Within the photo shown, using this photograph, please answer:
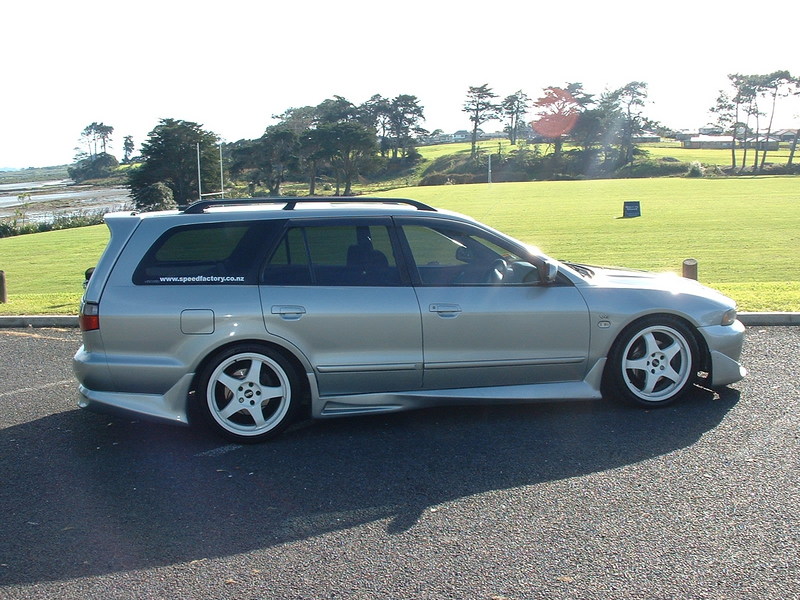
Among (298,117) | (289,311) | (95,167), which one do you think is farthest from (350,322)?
(95,167)

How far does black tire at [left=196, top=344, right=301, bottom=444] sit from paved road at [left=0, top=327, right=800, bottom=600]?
0.16 meters

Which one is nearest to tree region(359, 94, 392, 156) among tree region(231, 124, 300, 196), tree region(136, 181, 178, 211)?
tree region(231, 124, 300, 196)

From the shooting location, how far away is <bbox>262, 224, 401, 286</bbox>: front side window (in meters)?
5.62

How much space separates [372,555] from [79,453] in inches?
100

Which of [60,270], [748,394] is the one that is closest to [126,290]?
[748,394]

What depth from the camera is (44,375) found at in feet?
24.8

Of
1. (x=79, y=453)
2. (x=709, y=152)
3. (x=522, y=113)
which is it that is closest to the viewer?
(x=79, y=453)

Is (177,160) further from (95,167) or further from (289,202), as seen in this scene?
(95,167)

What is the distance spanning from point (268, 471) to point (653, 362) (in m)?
2.94

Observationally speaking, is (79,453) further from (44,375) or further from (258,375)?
(44,375)

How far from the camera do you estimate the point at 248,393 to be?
5477 mm

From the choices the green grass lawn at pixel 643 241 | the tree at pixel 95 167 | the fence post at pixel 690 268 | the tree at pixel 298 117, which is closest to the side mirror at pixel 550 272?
the green grass lawn at pixel 643 241

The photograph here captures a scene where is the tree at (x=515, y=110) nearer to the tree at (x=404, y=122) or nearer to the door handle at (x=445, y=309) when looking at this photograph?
the tree at (x=404, y=122)

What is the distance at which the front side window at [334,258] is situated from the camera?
5625mm
